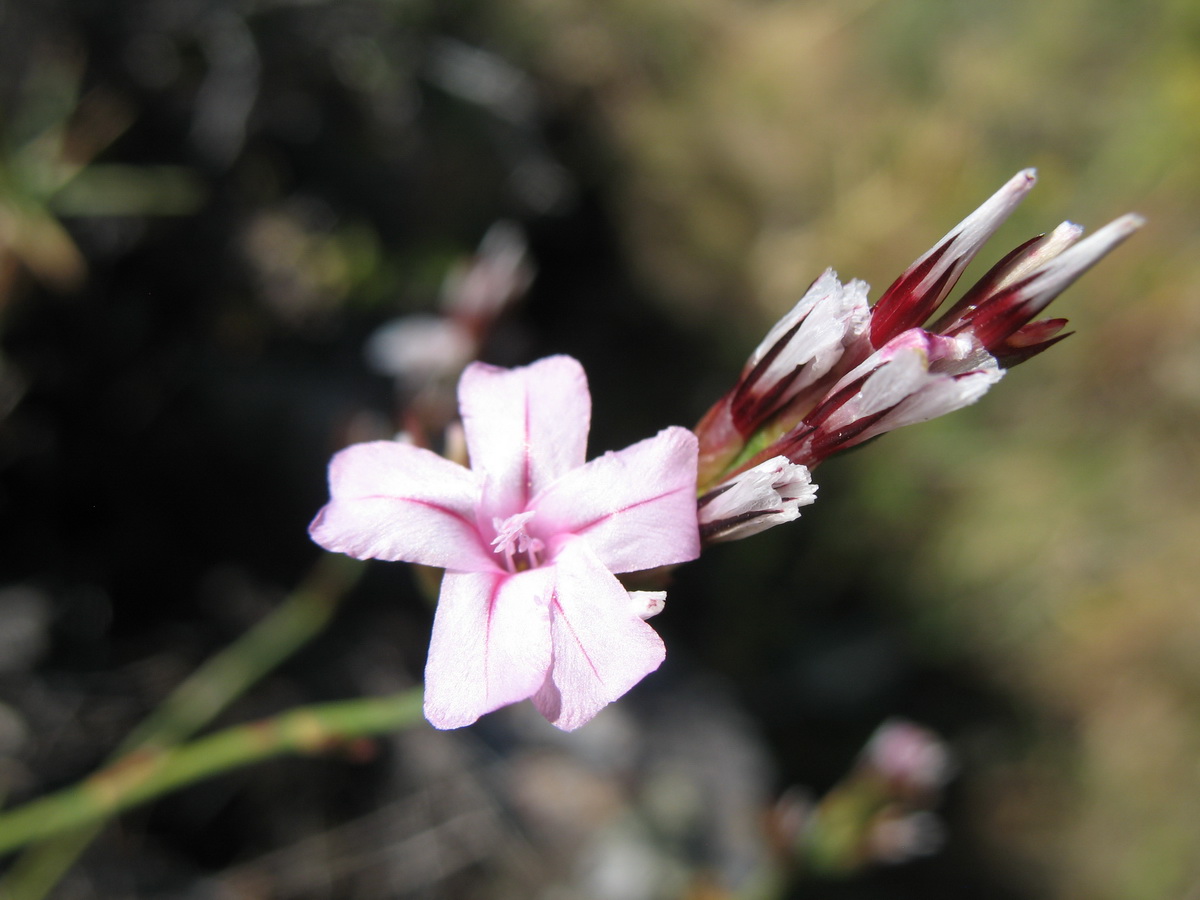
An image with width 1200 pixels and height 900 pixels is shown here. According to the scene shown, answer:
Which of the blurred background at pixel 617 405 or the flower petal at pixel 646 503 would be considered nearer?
the flower petal at pixel 646 503

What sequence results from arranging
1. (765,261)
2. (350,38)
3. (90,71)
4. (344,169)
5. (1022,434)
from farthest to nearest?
(765,261)
(1022,434)
(344,169)
(350,38)
(90,71)

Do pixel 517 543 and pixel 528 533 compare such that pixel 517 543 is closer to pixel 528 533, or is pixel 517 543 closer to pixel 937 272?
pixel 528 533

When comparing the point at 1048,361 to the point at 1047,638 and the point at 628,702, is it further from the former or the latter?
the point at 628,702

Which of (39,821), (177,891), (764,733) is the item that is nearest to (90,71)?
(39,821)

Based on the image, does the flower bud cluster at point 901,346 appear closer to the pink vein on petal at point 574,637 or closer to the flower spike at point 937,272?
the flower spike at point 937,272

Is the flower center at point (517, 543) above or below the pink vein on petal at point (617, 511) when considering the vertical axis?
above

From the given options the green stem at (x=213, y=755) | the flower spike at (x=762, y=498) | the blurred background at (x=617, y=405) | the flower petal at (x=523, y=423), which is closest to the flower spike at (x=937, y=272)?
the flower spike at (x=762, y=498)

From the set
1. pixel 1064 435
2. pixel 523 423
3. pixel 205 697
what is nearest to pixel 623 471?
pixel 523 423
